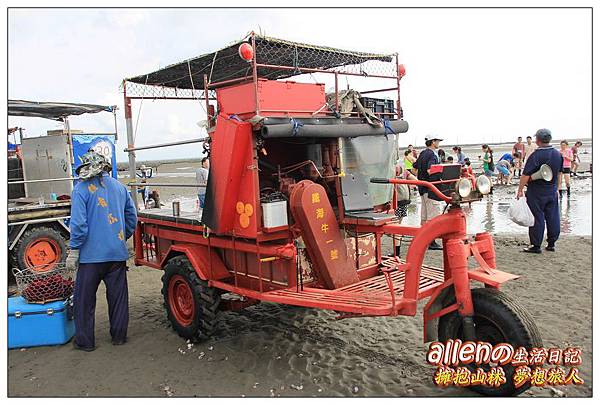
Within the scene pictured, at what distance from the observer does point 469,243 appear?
3.85m

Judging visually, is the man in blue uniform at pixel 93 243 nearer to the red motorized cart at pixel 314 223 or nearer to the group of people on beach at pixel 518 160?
the red motorized cart at pixel 314 223

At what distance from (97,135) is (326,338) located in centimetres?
647

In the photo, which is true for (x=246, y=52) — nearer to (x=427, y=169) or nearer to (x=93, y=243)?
(x=93, y=243)

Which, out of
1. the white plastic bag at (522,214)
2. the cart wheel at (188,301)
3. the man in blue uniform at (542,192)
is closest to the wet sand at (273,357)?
the cart wheel at (188,301)

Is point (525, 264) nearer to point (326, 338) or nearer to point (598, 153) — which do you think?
point (598, 153)

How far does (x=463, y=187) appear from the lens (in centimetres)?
370

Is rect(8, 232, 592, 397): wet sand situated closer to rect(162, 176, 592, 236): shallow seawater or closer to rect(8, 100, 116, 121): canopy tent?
rect(162, 176, 592, 236): shallow seawater

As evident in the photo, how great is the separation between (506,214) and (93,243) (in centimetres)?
1069

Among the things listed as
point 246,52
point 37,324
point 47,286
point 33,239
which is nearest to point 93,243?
point 47,286

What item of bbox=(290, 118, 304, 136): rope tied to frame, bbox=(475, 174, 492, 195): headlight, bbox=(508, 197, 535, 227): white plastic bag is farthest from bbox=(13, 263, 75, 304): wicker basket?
bbox=(508, 197, 535, 227): white plastic bag

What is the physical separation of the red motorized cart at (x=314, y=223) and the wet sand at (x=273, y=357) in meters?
0.42

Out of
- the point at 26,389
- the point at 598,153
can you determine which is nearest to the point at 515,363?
the point at 598,153

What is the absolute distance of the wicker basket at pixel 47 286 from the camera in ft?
17.0

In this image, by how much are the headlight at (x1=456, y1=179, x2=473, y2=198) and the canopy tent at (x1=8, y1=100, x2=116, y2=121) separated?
6016 millimetres
